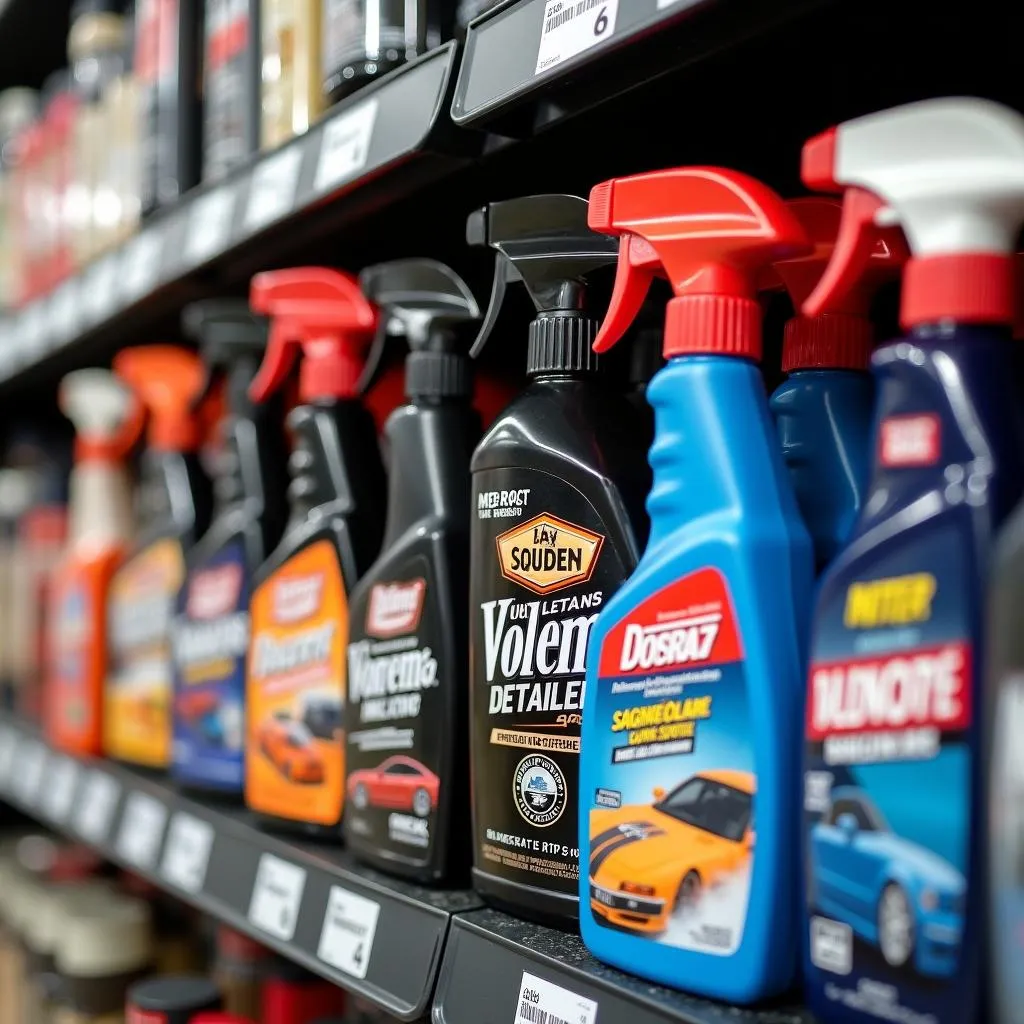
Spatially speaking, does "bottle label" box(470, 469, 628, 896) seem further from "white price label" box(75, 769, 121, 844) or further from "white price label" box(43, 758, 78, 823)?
"white price label" box(43, 758, 78, 823)

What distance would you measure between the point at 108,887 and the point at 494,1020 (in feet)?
3.73

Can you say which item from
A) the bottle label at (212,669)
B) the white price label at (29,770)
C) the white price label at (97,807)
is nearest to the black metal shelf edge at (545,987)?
the bottle label at (212,669)

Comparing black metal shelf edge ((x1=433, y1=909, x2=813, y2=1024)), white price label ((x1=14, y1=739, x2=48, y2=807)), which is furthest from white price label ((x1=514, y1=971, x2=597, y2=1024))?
white price label ((x1=14, y1=739, x2=48, y2=807))

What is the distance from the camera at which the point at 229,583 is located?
1253mm

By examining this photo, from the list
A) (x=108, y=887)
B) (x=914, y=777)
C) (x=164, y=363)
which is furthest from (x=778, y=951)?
(x=108, y=887)

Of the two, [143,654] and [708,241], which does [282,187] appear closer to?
[708,241]

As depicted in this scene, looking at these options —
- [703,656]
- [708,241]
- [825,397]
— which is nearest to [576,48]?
[708,241]

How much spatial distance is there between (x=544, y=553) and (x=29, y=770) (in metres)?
1.22

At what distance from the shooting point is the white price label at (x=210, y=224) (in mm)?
1168

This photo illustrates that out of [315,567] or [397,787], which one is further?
[315,567]

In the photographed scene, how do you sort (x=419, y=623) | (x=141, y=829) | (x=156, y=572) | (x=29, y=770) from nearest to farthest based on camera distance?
(x=419, y=623) < (x=141, y=829) < (x=156, y=572) < (x=29, y=770)

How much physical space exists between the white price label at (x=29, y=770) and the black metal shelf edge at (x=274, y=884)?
0.26 ft

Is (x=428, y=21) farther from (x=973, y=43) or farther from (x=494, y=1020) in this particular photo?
(x=494, y=1020)

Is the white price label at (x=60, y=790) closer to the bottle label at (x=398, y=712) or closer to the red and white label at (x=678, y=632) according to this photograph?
the bottle label at (x=398, y=712)
